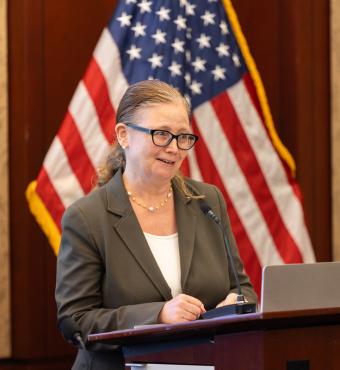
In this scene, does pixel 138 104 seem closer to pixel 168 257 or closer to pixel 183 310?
pixel 168 257

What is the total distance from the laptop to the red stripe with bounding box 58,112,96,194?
2080 millimetres

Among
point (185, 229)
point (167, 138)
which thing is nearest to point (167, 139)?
point (167, 138)

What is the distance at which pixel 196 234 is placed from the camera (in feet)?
9.66

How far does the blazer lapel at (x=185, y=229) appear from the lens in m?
2.83

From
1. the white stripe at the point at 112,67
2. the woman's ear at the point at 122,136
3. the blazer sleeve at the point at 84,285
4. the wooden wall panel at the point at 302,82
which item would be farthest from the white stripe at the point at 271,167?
the blazer sleeve at the point at 84,285

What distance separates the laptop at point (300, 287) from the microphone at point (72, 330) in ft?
2.55

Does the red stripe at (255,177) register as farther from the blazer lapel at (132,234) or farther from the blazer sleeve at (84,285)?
the blazer sleeve at (84,285)

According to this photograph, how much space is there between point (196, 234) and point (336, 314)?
90 cm

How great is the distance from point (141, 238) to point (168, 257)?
0.38 feet

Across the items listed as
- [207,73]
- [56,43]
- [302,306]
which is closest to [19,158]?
[56,43]

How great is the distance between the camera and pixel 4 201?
4.29 m

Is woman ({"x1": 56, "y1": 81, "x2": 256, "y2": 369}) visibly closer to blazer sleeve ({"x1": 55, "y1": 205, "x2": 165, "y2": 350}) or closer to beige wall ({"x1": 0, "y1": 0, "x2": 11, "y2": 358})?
blazer sleeve ({"x1": 55, "y1": 205, "x2": 165, "y2": 350})

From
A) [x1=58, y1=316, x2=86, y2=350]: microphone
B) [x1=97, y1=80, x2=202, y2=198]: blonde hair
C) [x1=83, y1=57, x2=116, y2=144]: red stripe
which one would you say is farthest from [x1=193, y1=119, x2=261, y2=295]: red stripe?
[x1=58, y1=316, x2=86, y2=350]: microphone

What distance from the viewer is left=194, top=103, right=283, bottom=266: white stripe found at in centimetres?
448
